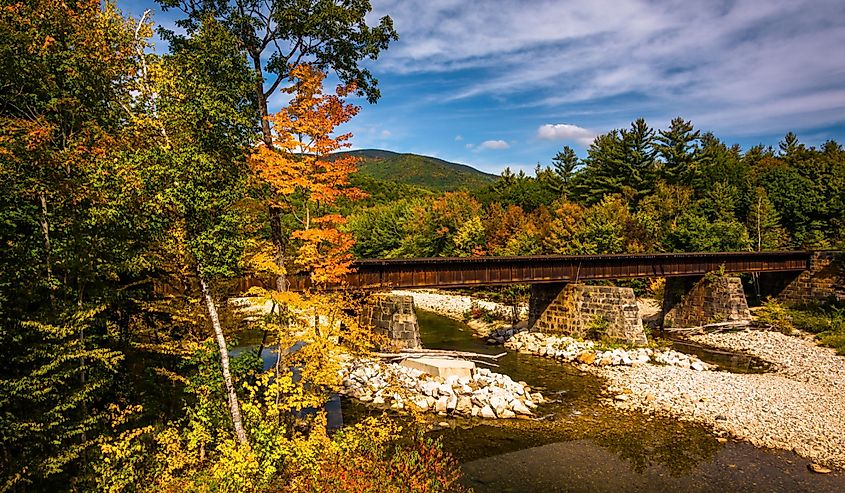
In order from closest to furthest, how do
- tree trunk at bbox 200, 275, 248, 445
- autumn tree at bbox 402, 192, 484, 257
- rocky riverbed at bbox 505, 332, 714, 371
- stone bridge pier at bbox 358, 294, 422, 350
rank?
tree trunk at bbox 200, 275, 248, 445 → rocky riverbed at bbox 505, 332, 714, 371 → stone bridge pier at bbox 358, 294, 422, 350 → autumn tree at bbox 402, 192, 484, 257

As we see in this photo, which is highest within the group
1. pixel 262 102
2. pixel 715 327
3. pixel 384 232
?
pixel 262 102

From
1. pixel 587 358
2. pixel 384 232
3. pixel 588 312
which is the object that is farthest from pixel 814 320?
pixel 384 232

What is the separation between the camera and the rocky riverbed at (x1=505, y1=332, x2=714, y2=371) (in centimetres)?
2222

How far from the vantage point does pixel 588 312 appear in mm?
26062

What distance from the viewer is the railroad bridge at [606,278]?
23.6 metres

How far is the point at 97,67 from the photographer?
322 inches

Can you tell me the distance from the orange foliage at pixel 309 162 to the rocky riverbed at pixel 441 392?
22.7ft

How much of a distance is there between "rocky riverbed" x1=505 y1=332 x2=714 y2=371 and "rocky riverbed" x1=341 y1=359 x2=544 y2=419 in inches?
229

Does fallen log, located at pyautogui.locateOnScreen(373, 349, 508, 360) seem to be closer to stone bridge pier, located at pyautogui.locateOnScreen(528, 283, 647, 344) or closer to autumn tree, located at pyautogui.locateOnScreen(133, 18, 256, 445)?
stone bridge pier, located at pyautogui.locateOnScreen(528, 283, 647, 344)

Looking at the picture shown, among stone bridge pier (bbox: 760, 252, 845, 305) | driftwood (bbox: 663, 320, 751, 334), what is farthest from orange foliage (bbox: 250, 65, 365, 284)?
stone bridge pier (bbox: 760, 252, 845, 305)

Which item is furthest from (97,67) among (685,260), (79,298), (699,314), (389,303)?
(699,314)

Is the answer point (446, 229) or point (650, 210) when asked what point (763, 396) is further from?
point (446, 229)

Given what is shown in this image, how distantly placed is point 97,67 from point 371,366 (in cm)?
1491

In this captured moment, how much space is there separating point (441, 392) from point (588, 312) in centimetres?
1287
